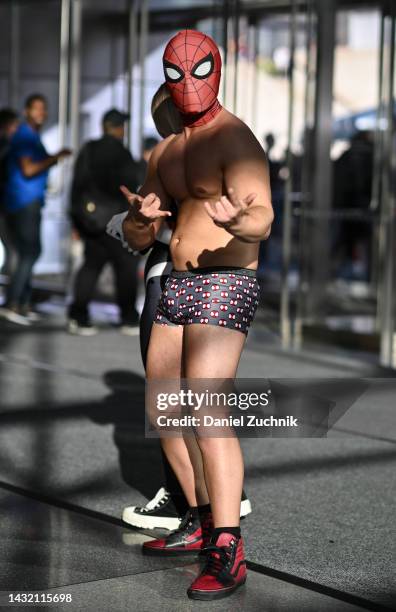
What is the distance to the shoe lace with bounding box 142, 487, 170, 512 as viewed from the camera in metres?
5.04

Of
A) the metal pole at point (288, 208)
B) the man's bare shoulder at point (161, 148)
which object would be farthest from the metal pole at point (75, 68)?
the man's bare shoulder at point (161, 148)

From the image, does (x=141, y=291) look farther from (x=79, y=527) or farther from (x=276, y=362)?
(x=79, y=527)

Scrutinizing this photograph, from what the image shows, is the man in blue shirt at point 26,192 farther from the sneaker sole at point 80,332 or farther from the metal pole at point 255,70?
the metal pole at point 255,70

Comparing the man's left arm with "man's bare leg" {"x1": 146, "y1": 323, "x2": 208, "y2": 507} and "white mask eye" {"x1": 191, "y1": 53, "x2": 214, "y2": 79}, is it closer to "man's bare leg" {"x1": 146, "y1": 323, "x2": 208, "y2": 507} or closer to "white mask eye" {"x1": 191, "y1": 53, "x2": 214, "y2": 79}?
"white mask eye" {"x1": 191, "y1": 53, "x2": 214, "y2": 79}

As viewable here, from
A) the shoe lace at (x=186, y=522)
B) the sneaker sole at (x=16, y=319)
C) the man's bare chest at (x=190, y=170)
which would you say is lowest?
the sneaker sole at (x=16, y=319)

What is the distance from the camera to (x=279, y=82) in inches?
460

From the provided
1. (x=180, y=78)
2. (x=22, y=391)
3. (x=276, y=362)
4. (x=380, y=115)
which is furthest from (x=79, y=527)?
(x=380, y=115)

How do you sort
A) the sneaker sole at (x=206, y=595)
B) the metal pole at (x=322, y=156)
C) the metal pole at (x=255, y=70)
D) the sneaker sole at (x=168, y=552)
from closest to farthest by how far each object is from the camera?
the sneaker sole at (x=206, y=595), the sneaker sole at (x=168, y=552), the metal pole at (x=322, y=156), the metal pole at (x=255, y=70)


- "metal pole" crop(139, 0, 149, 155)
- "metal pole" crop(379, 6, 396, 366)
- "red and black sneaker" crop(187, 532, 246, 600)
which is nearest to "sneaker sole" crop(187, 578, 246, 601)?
"red and black sneaker" crop(187, 532, 246, 600)

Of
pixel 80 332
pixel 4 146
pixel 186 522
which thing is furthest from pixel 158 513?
pixel 4 146

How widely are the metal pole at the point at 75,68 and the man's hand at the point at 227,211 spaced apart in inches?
386

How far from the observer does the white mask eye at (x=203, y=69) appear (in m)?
4.27

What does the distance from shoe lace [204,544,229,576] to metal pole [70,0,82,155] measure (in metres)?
9.67

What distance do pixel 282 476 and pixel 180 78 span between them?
90.9 inches
